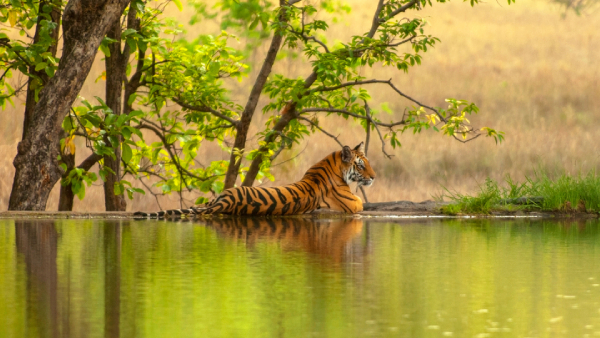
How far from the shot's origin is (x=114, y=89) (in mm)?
8953

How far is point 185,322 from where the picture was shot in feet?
7.57

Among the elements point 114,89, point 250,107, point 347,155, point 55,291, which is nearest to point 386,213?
point 347,155

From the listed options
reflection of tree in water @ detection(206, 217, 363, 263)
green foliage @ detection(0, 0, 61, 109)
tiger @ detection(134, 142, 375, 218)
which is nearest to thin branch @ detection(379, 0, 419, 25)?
tiger @ detection(134, 142, 375, 218)

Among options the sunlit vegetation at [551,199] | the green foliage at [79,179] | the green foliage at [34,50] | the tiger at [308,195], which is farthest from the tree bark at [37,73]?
the sunlit vegetation at [551,199]

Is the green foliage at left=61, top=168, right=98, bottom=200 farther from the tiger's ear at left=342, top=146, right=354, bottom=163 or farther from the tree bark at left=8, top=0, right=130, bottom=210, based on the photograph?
the tiger's ear at left=342, top=146, right=354, bottom=163

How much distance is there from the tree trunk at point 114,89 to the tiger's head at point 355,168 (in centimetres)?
274

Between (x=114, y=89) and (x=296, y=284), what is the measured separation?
6405 mm

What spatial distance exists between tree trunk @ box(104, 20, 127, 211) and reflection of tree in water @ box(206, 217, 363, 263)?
262cm

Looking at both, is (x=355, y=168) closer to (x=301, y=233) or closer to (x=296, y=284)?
(x=301, y=233)

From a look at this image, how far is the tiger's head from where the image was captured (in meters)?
7.68

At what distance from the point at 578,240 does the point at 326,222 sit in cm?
220

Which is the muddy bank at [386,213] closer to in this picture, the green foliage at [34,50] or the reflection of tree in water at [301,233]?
the reflection of tree in water at [301,233]

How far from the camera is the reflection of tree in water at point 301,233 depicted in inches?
171

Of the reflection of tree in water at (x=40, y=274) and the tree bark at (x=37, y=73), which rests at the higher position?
the tree bark at (x=37, y=73)
